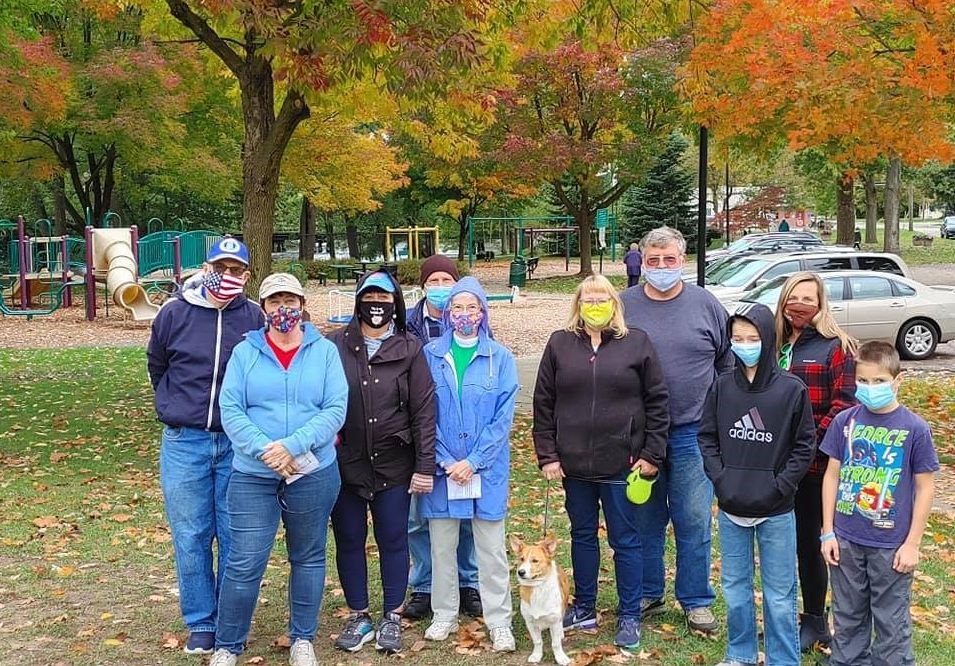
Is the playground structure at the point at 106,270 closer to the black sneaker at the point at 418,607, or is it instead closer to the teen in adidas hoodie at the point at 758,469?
the black sneaker at the point at 418,607

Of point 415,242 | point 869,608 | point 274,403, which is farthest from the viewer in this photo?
point 415,242

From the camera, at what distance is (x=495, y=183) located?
36500 mm

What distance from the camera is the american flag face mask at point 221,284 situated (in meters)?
4.98

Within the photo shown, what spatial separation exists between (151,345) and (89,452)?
544cm

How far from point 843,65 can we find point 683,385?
6456mm

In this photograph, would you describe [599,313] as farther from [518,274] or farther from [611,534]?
[518,274]

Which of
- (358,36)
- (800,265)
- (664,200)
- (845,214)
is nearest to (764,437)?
(358,36)

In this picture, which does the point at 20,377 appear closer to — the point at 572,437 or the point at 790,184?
the point at 572,437

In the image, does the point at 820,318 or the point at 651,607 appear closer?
the point at 820,318

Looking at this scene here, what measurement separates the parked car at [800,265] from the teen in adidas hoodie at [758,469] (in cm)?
1470

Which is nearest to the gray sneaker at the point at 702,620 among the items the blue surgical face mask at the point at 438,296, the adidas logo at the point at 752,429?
the adidas logo at the point at 752,429

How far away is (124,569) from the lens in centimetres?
652

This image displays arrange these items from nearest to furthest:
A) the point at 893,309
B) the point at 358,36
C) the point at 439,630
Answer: the point at 439,630, the point at 358,36, the point at 893,309

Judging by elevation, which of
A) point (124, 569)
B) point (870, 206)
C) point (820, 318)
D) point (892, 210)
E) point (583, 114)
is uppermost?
point (583, 114)
